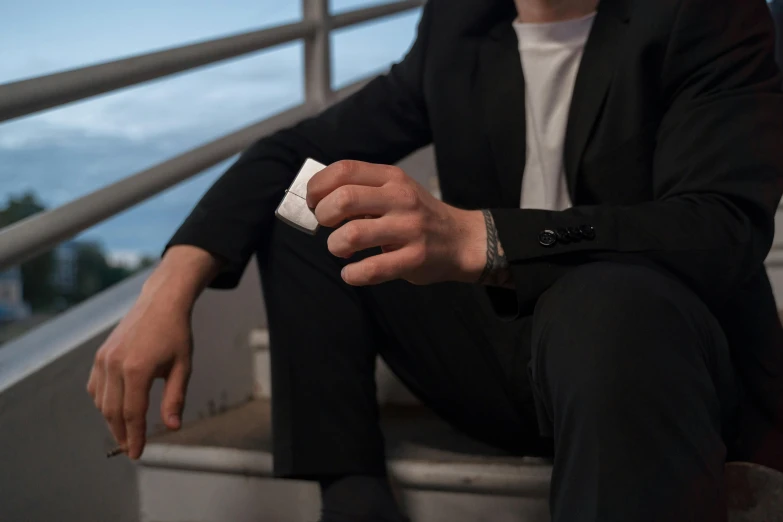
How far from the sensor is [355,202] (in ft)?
1.87

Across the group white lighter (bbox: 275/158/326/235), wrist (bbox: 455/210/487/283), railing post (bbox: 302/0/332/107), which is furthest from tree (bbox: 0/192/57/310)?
railing post (bbox: 302/0/332/107)

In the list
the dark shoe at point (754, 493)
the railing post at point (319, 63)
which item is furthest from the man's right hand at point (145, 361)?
the railing post at point (319, 63)

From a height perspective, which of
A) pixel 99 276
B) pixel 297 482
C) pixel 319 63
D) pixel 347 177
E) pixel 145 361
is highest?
pixel 347 177

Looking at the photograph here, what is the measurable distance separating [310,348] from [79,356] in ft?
1.26

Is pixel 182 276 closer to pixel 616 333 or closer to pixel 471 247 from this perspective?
pixel 471 247

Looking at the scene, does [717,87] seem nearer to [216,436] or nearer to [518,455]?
[518,455]

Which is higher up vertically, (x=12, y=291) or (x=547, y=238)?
(x=547, y=238)

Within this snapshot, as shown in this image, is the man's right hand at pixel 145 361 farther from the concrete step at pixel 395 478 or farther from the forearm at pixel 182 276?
the concrete step at pixel 395 478

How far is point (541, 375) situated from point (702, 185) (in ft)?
0.84

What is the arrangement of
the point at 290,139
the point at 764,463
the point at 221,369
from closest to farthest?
the point at 764,463 → the point at 290,139 → the point at 221,369

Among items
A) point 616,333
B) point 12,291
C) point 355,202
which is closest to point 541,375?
point 616,333

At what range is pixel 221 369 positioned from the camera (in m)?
1.29

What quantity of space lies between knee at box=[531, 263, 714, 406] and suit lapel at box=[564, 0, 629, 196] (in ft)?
1.01

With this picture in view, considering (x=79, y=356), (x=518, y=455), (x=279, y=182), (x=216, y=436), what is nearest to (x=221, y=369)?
(x=216, y=436)
